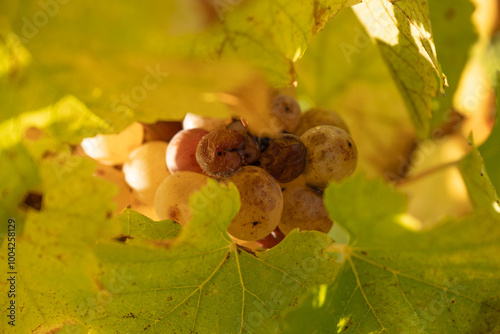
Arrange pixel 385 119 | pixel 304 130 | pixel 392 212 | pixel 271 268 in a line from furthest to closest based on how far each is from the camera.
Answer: pixel 385 119 → pixel 304 130 → pixel 271 268 → pixel 392 212

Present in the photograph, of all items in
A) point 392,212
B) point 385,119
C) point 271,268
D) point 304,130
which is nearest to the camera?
point 392,212

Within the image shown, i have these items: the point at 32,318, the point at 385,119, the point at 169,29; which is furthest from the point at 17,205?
the point at 385,119

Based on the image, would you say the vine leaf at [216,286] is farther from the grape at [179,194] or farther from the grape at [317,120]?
the grape at [317,120]

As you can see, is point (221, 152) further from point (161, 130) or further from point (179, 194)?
point (161, 130)

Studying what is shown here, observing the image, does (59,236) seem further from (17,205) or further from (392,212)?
A: (392,212)

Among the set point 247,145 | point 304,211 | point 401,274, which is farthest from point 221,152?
point 401,274

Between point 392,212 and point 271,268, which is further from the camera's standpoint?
point 271,268
